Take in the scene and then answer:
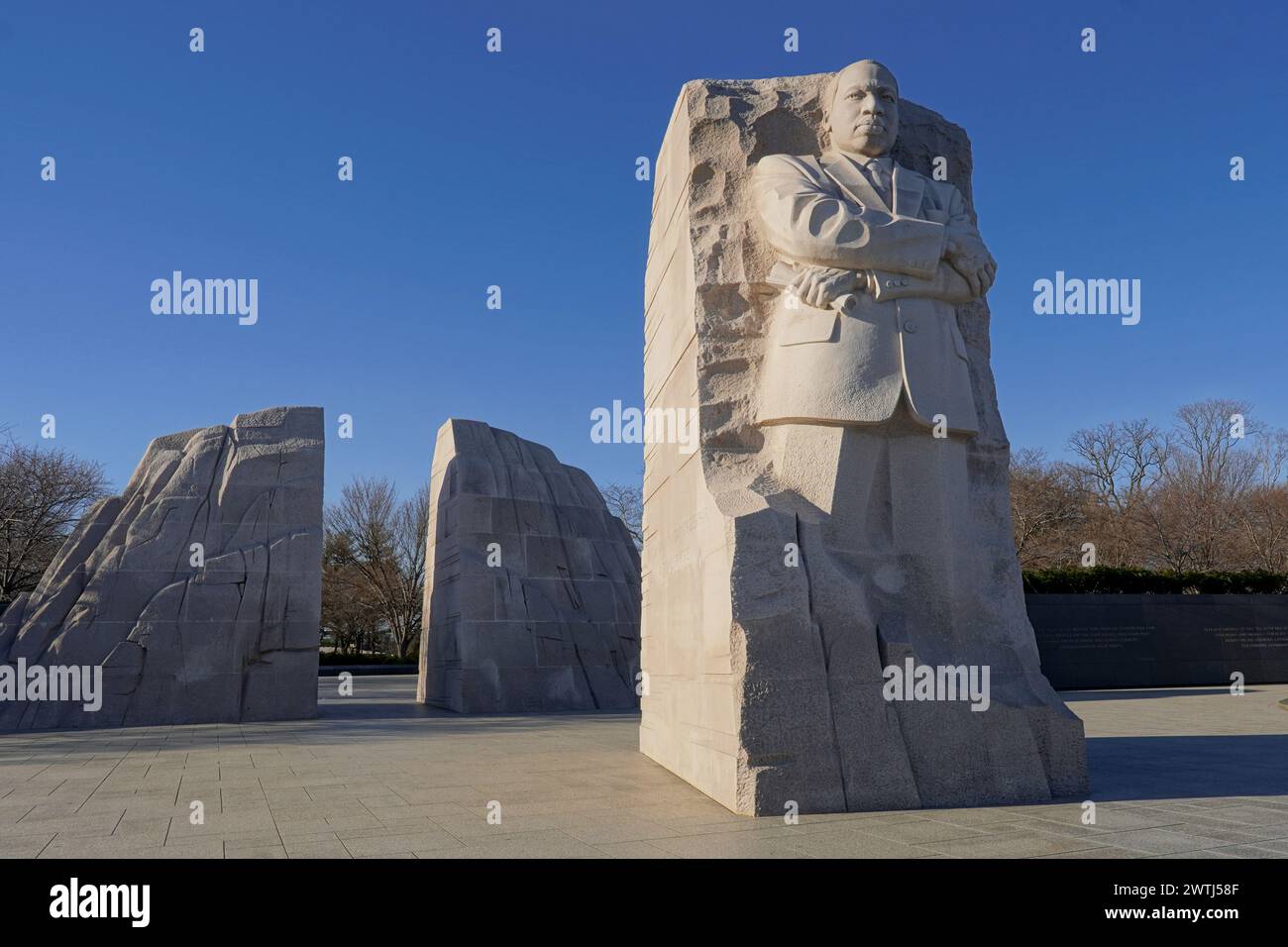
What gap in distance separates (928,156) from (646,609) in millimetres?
4508

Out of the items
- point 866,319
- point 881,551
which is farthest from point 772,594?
point 866,319

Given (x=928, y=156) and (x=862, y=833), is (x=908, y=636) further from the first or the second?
(x=928, y=156)

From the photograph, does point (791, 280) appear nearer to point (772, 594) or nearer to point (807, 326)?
point (807, 326)

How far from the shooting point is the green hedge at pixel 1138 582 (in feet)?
64.0

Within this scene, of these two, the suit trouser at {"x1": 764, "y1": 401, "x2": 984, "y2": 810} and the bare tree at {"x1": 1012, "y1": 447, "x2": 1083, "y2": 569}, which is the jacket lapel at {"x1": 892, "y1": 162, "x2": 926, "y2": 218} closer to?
the suit trouser at {"x1": 764, "y1": 401, "x2": 984, "y2": 810}

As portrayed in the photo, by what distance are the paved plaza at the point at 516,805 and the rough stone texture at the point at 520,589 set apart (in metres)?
3.52

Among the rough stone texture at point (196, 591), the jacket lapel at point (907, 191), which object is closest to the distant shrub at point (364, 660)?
the rough stone texture at point (196, 591)

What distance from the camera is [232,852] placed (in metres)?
4.39

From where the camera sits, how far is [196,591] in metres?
11.7

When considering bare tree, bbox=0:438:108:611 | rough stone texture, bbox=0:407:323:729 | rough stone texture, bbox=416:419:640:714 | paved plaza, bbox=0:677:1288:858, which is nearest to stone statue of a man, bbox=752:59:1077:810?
paved plaza, bbox=0:677:1288:858

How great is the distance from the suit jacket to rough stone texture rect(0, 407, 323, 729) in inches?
313

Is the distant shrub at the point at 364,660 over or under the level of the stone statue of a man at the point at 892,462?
under

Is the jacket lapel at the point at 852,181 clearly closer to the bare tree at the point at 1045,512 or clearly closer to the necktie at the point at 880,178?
the necktie at the point at 880,178

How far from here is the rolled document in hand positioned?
19.9ft
